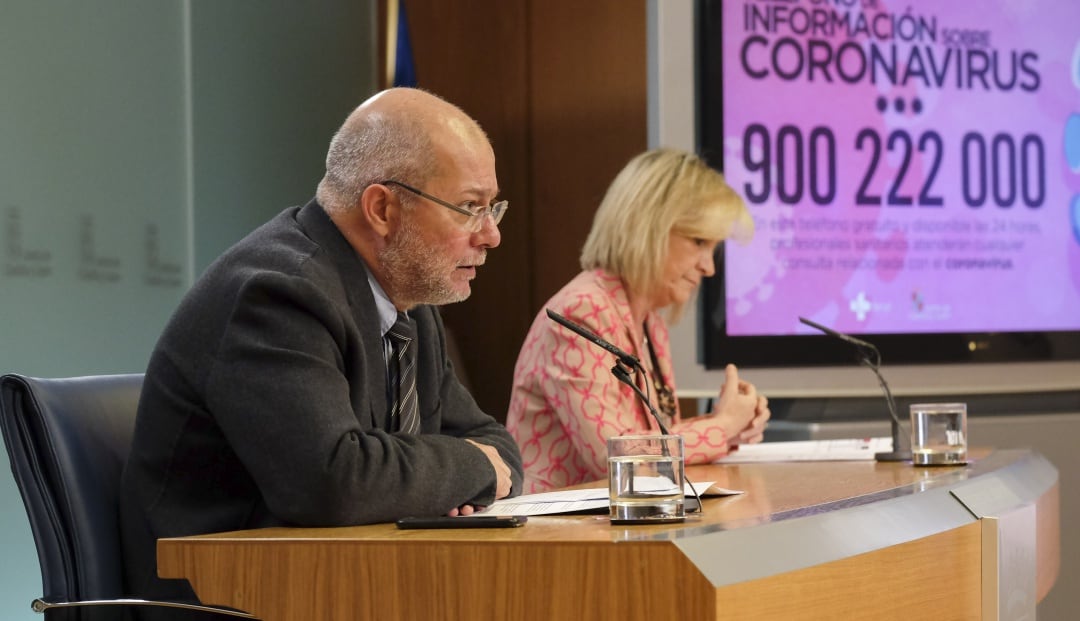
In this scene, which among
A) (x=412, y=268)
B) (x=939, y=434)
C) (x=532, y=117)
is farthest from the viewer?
(x=532, y=117)

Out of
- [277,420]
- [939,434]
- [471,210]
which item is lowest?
[939,434]

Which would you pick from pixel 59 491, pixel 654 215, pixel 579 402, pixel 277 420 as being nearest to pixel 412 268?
pixel 277 420

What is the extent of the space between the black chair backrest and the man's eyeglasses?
0.57 metres

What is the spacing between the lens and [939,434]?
7.92 ft

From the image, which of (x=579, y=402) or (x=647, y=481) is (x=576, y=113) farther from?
(x=647, y=481)

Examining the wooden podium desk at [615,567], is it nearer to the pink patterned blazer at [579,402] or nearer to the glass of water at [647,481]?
the glass of water at [647,481]

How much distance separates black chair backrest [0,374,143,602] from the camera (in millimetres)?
1704

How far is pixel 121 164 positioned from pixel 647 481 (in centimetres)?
231

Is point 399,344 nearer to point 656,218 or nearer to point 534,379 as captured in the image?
point 534,379

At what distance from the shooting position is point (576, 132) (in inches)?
163

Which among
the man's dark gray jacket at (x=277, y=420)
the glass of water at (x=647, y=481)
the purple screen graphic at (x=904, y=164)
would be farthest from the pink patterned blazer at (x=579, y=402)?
the purple screen graphic at (x=904, y=164)

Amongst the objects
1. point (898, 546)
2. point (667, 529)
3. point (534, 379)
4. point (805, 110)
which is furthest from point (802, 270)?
point (667, 529)

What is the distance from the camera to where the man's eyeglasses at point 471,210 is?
191cm

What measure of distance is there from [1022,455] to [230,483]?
1655mm
